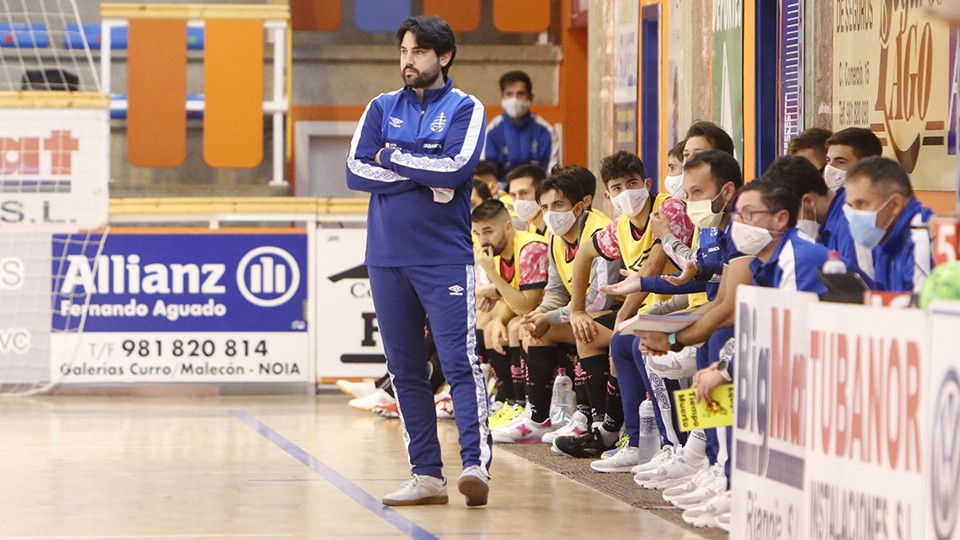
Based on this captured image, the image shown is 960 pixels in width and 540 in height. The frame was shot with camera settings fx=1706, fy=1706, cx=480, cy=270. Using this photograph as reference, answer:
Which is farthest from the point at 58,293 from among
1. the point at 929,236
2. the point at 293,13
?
the point at 929,236

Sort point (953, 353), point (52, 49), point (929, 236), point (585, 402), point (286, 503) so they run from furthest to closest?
point (52, 49) → point (585, 402) → point (286, 503) → point (929, 236) → point (953, 353)

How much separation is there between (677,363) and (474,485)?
3.64 ft

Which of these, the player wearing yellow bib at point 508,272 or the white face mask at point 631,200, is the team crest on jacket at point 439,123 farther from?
the player wearing yellow bib at point 508,272

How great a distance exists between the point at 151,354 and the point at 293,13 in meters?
5.17

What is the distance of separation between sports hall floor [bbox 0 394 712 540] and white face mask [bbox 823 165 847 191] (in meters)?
1.49

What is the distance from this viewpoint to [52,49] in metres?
15.6

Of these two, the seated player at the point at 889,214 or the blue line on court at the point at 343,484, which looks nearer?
the seated player at the point at 889,214

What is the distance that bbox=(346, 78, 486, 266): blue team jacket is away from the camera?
671 cm

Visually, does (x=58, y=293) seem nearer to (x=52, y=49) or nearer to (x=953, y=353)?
(x=52, y=49)

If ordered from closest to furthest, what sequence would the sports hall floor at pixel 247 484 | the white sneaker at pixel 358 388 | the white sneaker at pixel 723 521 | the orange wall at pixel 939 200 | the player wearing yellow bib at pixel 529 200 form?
the white sneaker at pixel 723 521 → the sports hall floor at pixel 247 484 → the orange wall at pixel 939 200 → the player wearing yellow bib at pixel 529 200 → the white sneaker at pixel 358 388

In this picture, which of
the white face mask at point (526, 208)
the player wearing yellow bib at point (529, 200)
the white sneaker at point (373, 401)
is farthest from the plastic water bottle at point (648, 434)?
the white sneaker at point (373, 401)

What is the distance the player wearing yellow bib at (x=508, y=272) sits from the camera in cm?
977

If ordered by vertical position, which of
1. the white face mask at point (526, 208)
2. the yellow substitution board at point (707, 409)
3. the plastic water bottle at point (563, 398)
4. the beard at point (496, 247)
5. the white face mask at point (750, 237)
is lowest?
the plastic water bottle at point (563, 398)

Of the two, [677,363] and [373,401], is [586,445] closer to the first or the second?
[677,363]
